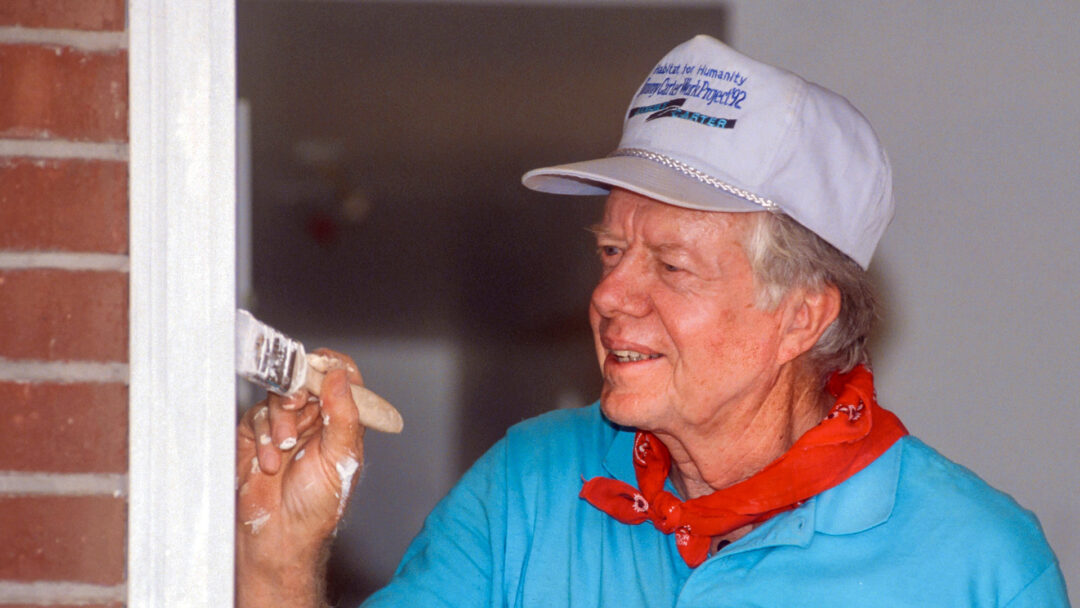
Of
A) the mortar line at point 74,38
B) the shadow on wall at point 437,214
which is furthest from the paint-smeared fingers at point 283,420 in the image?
the shadow on wall at point 437,214

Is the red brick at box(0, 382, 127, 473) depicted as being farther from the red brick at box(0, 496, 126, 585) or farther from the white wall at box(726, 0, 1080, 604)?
the white wall at box(726, 0, 1080, 604)

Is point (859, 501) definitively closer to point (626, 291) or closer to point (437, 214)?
point (626, 291)

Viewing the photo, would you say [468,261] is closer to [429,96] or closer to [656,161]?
[429,96]


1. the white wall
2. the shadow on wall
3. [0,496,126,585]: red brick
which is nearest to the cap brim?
[0,496,126,585]: red brick

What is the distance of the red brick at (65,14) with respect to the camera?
81cm

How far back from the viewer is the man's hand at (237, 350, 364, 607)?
1.22 meters

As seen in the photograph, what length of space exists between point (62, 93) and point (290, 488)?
57 cm

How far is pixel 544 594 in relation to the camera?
4.91 feet

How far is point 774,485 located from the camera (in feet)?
4.63

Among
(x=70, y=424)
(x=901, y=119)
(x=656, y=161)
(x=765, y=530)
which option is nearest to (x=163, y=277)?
(x=70, y=424)

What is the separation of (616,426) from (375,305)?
2444 mm

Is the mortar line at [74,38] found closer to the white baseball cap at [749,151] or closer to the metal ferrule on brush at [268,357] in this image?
the metal ferrule on brush at [268,357]

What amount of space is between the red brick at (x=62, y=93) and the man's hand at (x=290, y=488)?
1.46 ft

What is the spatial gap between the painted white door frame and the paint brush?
0.08 metres
